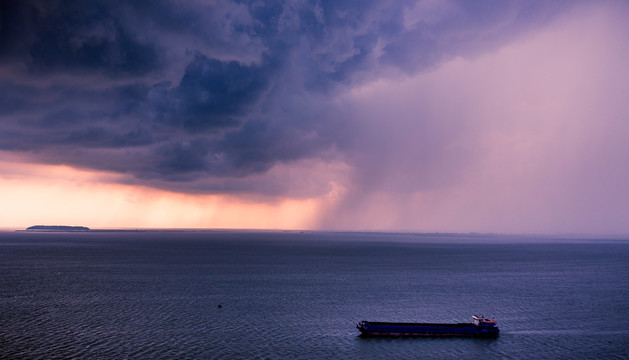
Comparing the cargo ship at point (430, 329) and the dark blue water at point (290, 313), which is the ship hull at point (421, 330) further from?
the dark blue water at point (290, 313)

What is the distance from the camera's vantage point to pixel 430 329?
62062 mm

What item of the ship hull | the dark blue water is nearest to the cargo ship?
the ship hull

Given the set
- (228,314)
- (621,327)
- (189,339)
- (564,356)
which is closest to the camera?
(564,356)

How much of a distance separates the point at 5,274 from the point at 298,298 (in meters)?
94.7

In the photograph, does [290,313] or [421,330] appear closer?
[421,330]

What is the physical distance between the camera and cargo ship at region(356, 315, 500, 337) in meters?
61.7

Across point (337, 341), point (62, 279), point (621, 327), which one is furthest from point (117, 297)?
point (621, 327)

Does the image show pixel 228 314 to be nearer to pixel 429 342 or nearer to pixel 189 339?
pixel 189 339

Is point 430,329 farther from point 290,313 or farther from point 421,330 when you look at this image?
point 290,313

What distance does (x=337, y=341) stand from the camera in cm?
5906

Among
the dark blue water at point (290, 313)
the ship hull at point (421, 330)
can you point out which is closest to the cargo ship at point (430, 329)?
the ship hull at point (421, 330)

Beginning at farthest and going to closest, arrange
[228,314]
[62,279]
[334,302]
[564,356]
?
[62,279]
[334,302]
[228,314]
[564,356]

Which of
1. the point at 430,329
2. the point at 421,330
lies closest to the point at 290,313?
the point at 421,330

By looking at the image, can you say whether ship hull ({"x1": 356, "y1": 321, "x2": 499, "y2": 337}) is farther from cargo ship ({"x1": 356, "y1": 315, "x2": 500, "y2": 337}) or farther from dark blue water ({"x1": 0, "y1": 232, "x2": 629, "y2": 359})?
dark blue water ({"x1": 0, "y1": 232, "x2": 629, "y2": 359})
